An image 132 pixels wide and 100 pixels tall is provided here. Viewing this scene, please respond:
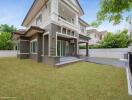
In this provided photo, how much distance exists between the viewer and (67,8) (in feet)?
59.6

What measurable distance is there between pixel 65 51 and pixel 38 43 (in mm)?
4978

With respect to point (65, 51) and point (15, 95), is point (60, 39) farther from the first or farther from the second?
point (15, 95)

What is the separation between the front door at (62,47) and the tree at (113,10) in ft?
30.8

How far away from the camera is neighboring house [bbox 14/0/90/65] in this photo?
47.9ft

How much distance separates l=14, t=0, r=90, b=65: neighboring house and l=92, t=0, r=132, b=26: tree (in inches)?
217

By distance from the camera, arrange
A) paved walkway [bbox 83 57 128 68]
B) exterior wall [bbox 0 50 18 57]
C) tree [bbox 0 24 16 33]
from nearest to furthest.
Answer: paved walkway [bbox 83 57 128 68], exterior wall [bbox 0 50 18 57], tree [bbox 0 24 16 33]

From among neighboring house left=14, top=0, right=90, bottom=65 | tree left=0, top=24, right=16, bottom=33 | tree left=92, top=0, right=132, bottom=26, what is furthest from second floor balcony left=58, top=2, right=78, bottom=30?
tree left=0, top=24, right=16, bottom=33

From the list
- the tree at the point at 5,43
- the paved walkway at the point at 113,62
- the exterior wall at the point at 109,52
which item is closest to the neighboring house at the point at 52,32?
the paved walkway at the point at 113,62

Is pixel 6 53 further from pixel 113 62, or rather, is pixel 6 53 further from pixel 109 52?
pixel 113 62

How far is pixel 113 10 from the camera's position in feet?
28.2

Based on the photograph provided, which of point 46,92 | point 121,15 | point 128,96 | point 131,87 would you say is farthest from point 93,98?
point 121,15

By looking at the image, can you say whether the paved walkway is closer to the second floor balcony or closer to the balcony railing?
the balcony railing

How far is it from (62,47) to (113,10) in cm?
1211

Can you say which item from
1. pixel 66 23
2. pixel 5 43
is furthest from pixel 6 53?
pixel 66 23
